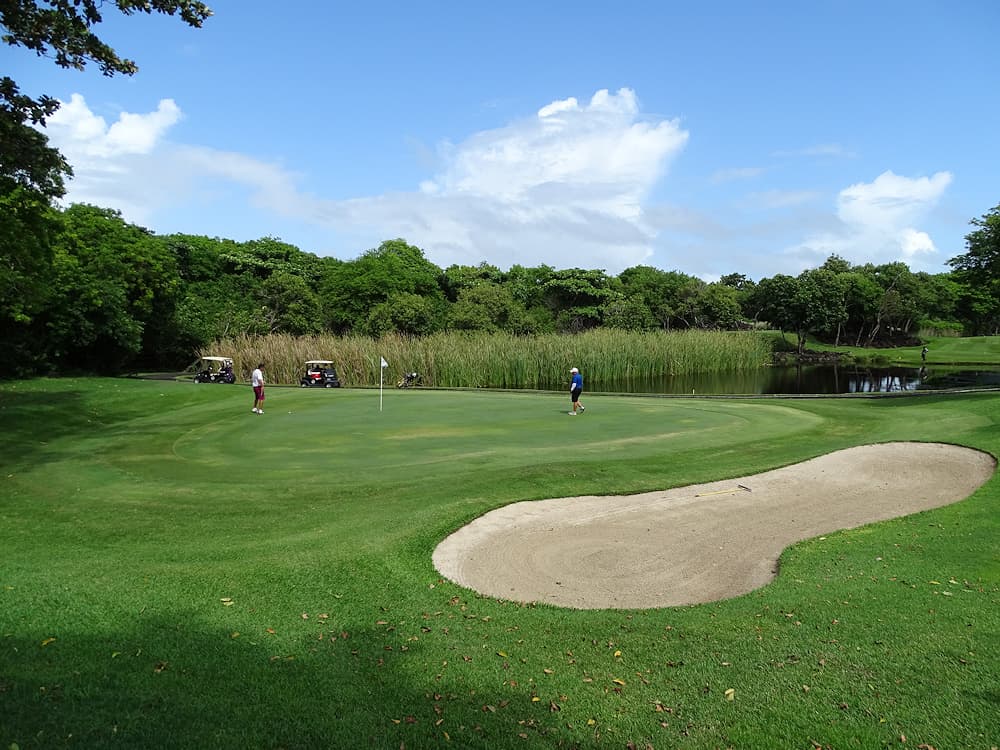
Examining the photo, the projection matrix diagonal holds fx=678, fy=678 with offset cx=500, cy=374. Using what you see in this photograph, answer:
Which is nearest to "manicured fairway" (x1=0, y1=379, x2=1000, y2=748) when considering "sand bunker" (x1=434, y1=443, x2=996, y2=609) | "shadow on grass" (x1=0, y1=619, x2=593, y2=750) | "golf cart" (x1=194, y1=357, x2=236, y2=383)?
"shadow on grass" (x1=0, y1=619, x2=593, y2=750)

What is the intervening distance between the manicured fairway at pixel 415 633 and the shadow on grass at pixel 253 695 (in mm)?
21

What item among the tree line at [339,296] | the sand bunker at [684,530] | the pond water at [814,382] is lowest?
the sand bunker at [684,530]

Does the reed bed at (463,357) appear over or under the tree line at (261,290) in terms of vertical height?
under

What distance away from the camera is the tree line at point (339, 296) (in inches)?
1411

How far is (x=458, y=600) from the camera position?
722 cm

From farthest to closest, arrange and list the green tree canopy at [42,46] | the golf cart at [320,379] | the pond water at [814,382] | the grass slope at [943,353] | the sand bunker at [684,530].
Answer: the grass slope at [943,353] < the pond water at [814,382] < the golf cart at [320,379] < the green tree canopy at [42,46] < the sand bunker at [684,530]

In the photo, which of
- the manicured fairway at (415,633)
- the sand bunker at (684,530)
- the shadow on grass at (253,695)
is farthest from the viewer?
the sand bunker at (684,530)

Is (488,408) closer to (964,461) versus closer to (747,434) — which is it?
(747,434)

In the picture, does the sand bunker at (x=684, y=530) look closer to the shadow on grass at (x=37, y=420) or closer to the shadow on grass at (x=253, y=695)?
the shadow on grass at (x=253, y=695)

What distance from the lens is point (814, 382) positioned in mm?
46062

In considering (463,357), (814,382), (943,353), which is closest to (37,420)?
(463,357)

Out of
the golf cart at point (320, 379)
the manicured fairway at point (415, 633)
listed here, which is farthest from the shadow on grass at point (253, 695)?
the golf cart at point (320, 379)

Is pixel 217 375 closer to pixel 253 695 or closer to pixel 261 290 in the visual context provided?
pixel 261 290

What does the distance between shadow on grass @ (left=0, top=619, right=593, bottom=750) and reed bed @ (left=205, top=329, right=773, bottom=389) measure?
122ft
